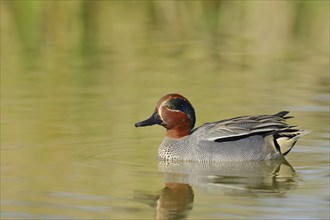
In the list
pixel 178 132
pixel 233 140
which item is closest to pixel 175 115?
pixel 178 132

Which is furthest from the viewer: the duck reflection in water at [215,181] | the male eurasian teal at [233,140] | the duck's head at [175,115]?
the duck's head at [175,115]

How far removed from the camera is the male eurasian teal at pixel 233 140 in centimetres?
1036

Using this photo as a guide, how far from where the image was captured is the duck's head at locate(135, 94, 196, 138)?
420 inches

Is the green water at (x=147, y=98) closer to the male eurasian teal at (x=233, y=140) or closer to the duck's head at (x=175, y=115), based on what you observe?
the male eurasian teal at (x=233, y=140)

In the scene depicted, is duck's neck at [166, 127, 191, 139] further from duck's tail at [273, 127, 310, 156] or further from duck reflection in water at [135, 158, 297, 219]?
duck's tail at [273, 127, 310, 156]

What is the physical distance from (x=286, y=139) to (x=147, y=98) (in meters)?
3.03

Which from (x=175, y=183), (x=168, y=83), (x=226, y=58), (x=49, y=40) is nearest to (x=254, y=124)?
(x=175, y=183)

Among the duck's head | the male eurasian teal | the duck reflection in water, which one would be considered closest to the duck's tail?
the male eurasian teal

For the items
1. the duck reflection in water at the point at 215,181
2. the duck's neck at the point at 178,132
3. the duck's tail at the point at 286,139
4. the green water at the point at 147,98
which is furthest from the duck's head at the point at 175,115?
the duck's tail at the point at 286,139

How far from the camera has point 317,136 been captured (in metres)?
11.0

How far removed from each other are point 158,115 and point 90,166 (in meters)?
1.08

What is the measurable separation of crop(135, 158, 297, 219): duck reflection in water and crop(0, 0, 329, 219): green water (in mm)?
16

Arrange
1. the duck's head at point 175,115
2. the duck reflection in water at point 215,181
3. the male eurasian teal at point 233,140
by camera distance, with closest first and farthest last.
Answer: the duck reflection in water at point 215,181, the male eurasian teal at point 233,140, the duck's head at point 175,115

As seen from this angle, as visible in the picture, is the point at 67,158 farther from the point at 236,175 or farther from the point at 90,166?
the point at 236,175
